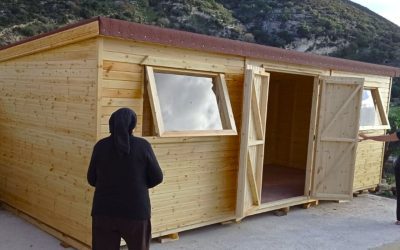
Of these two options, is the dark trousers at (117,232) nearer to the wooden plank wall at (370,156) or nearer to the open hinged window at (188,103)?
the open hinged window at (188,103)

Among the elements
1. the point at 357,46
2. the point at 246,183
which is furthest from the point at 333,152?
the point at 357,46

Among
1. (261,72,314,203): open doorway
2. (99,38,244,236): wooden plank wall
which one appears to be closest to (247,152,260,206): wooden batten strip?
(99,38,244,236): wooden plank wall

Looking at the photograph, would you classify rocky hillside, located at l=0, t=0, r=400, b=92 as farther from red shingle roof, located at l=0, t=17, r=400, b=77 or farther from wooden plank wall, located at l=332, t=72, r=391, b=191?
red shingle roof, located at l=0, t=17, r=400, b=77

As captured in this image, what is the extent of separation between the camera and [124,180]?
10.2ft

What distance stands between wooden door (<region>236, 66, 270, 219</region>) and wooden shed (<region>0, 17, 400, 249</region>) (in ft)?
0.05

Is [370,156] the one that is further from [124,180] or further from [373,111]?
[124,180]

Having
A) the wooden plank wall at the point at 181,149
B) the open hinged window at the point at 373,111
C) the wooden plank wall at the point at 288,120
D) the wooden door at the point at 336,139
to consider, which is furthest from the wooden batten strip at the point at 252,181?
the wooden plank wall at the point at 288,120

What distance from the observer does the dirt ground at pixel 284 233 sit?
5316mm

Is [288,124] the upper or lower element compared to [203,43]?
lower

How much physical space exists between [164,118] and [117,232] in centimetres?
207

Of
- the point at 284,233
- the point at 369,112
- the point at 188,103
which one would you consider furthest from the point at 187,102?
the point at 369,112

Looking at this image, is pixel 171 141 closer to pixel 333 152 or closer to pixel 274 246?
pixel 274 246

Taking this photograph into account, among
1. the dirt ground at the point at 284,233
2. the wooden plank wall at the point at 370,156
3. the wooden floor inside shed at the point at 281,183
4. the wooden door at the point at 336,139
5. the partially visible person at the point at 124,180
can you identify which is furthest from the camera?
the wooden plank wall at the point at 370,156

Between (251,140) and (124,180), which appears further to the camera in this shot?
(251,140)
